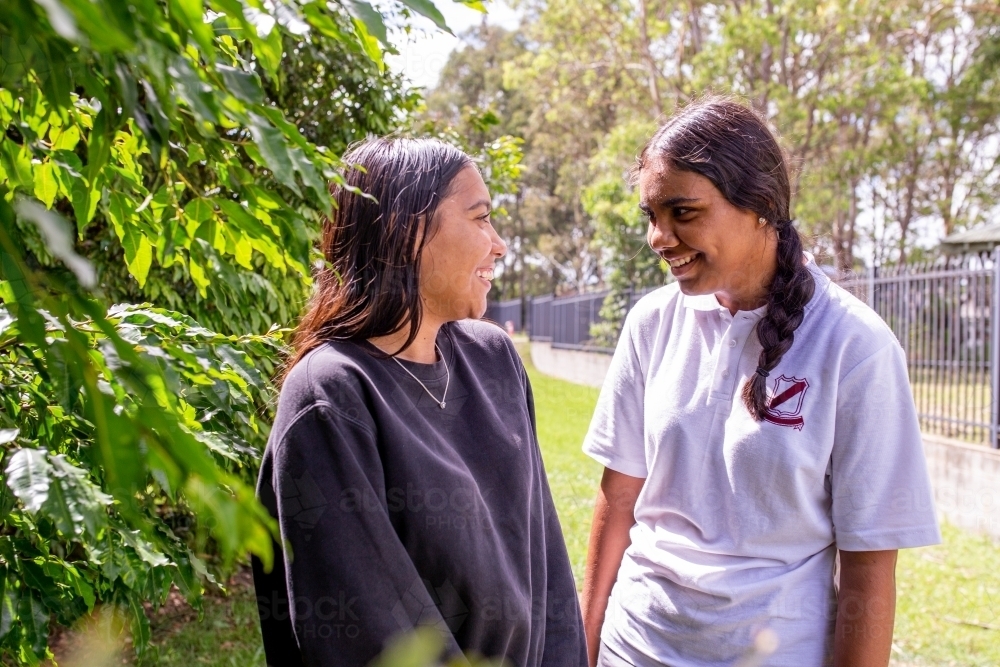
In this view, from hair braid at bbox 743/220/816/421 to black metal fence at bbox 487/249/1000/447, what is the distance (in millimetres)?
5842

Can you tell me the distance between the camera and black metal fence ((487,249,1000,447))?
7.31m

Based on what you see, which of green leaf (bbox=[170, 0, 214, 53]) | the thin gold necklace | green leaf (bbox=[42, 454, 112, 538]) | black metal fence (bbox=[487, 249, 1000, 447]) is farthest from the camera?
black metal fence (bbox=[487, 249, 1000, 447])

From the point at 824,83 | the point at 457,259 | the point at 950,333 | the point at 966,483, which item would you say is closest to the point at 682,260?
the point at 457,259

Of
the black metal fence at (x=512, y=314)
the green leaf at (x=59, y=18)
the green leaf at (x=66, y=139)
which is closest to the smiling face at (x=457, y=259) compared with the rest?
the green leaf at (x=66, y=139)

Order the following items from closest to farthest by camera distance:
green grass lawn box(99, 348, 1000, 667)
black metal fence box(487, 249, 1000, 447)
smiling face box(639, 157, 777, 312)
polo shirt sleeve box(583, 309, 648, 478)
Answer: smiling face box(639, 157, 777, 312), polo shirt sleeve box(583, 309, 648, 478), green grass lawn box(99, 348, 1000, 667), black metal fence box(487, 249, 1000, 447)

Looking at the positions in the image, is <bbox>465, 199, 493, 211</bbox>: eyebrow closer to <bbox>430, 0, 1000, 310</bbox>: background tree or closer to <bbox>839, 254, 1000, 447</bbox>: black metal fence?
<bbox>839, 254, 1000, 447</bbox>: black metal fence

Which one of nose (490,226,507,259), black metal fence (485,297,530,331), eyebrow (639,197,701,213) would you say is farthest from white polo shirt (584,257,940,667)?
black metal fence (485,297,530,331)

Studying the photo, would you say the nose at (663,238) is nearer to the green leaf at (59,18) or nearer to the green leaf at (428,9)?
the green leaf at (428,9)

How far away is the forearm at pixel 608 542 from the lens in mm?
2320

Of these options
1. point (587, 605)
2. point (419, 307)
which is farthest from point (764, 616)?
point (419, 307)

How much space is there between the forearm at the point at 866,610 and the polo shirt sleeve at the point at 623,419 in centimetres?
56

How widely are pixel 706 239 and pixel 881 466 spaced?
599 mm

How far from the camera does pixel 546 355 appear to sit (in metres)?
24.5

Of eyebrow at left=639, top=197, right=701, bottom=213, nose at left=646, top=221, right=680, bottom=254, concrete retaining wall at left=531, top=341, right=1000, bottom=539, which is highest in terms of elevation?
eyebrow at left=639, top=197, right=701, bottom=213
